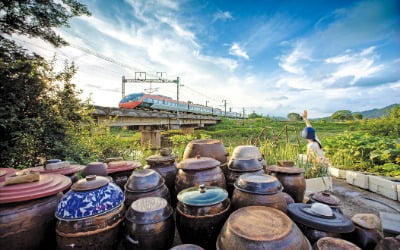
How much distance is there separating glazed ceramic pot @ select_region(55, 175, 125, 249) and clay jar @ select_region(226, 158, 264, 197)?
1600 mm

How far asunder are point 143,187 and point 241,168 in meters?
1.41

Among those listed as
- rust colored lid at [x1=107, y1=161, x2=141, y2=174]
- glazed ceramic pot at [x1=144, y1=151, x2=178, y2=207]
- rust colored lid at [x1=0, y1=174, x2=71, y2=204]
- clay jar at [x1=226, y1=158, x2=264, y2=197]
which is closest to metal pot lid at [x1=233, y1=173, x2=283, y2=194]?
clay jar at [x1=226, y1=158, x2=264, y2=197]

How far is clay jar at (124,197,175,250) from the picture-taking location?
1700 millimetres

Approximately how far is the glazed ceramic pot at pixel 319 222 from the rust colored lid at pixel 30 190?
8.12 ft

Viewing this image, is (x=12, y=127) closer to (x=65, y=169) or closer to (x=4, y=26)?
(x=65, y=169)

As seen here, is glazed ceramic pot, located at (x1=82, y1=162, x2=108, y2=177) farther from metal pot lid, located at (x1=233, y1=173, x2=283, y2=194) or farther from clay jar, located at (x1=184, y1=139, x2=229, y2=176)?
metal pot lid, located at (x1=233, y1=173, x2=283, y2=194)

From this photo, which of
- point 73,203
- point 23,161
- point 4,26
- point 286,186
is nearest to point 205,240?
point 73,203

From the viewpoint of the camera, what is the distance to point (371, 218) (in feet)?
6.63

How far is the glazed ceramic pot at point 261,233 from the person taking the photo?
4.30ft

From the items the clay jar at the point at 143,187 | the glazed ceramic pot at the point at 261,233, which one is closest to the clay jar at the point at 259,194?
the glazed ceramic pot at the point at 261,233

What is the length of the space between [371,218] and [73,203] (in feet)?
10.2

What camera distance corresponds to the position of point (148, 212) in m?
1.75

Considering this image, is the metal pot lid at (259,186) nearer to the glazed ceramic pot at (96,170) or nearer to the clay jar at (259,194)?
the clay jar at (259,194)

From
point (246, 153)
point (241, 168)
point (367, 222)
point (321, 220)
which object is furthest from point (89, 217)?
point (367, 222)
